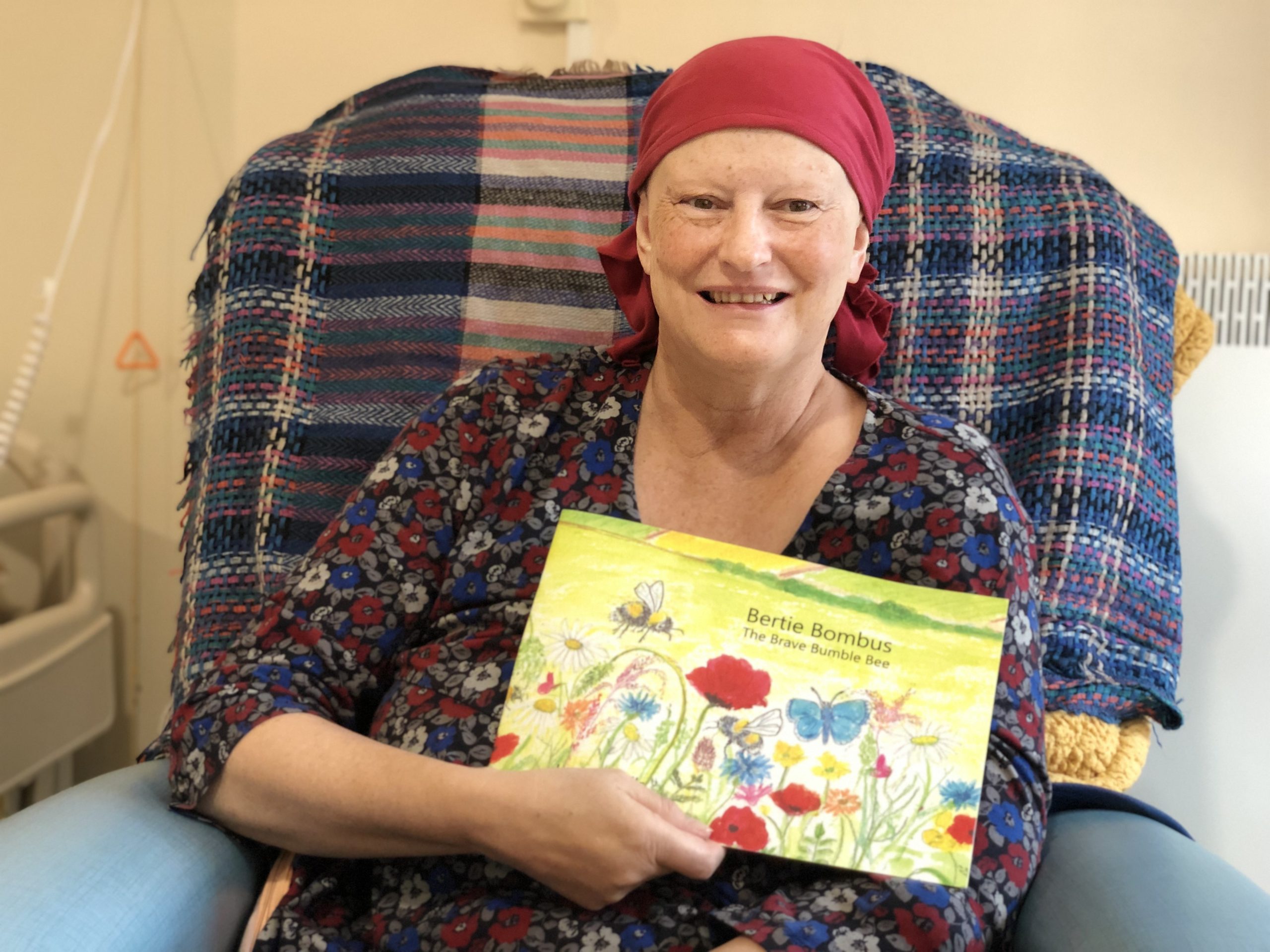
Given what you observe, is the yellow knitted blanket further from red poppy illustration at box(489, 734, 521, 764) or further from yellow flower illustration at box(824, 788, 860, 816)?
red poppy illustration at box(489, 734, 521, 764)

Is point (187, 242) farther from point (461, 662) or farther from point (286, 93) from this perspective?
point (461, 662)

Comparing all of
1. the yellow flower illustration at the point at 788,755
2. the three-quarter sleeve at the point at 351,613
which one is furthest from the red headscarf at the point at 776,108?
the yellow flower illustration at the point at 788,755

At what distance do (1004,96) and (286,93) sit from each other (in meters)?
1.15

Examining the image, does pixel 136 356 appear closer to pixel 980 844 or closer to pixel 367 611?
pixel 367 611

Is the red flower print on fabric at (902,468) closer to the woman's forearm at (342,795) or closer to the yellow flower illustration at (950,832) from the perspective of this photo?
the yellow flower illustration at (950,832)

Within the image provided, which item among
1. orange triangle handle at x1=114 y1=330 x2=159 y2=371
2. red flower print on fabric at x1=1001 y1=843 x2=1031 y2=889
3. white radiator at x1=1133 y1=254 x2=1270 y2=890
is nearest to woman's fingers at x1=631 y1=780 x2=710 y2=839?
red flower print on fabric at x1=1001 y1=843 x2=1031 y2=889

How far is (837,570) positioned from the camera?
0.89 metres

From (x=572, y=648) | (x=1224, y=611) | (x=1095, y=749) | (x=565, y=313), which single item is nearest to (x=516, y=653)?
(x=572, y=648)

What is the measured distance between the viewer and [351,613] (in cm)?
99

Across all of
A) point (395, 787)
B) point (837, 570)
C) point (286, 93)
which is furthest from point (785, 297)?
point (286, 93)

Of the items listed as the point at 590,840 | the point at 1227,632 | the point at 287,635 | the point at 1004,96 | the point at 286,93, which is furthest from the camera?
the point at 286,93

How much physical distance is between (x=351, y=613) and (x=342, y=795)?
175mm

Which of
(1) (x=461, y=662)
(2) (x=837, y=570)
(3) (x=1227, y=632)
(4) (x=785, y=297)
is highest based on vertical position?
(4) (x=785, y=297)

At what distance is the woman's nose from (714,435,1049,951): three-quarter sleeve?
265 millimetres
